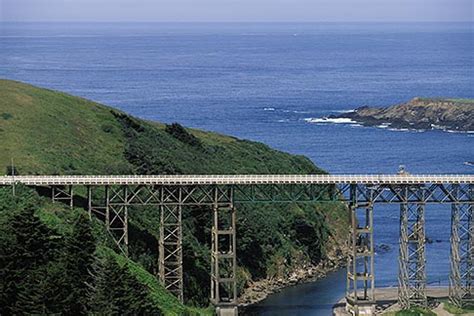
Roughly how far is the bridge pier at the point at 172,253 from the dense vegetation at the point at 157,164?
119 cm

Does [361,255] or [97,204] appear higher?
[97,204]

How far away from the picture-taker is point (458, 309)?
288ft

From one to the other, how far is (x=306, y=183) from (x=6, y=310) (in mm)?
34589

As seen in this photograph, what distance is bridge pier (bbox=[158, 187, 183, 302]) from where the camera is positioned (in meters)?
88.0

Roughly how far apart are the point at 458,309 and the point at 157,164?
33.5 m

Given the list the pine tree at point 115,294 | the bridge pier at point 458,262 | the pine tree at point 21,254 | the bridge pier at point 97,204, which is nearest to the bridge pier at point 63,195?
the bridge pier at point 97,204

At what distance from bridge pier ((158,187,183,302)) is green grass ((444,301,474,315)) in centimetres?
2150

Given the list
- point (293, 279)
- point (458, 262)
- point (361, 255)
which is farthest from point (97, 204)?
point (458, 262)

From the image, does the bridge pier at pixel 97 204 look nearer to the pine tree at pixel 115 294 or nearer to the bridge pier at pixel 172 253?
the bridge pier at pixel 172 253

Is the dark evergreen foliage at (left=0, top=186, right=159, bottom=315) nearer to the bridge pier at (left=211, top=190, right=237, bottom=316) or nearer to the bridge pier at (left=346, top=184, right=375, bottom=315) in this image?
the bridge pier at (left=211, top=190, right=237, bottom=316)

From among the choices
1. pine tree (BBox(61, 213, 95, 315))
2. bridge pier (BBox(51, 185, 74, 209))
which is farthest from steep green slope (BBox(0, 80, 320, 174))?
pine tree (BBox(61, 213, 95, 315))

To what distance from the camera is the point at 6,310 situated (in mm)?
59219

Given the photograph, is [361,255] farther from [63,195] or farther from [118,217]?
[63,195]

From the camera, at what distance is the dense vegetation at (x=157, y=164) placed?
311ft
